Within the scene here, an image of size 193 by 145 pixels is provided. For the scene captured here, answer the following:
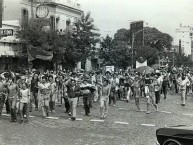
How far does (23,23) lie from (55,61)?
494 centimetres

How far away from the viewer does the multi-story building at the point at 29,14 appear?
117ft

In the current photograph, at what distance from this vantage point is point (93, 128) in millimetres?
13891

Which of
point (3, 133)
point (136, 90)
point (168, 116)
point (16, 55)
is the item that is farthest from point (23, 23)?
point (3, 133)

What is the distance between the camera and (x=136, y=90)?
755 inches

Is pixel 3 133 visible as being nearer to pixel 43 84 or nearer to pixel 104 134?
pixel 104 134

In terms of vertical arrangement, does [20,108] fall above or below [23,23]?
below

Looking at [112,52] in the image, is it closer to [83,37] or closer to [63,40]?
[83,37]

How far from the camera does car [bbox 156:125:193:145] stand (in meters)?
8.86

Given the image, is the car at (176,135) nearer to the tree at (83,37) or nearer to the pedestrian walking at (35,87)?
the pedestrian walking at (35,87)

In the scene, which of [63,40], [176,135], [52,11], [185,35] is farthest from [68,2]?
[185,35]

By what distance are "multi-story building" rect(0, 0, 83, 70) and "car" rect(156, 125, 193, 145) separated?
2664 cm

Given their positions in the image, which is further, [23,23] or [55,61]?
[55,61]

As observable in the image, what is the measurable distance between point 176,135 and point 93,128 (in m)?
5.09

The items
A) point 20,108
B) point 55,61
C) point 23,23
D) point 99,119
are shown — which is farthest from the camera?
point 55,61
